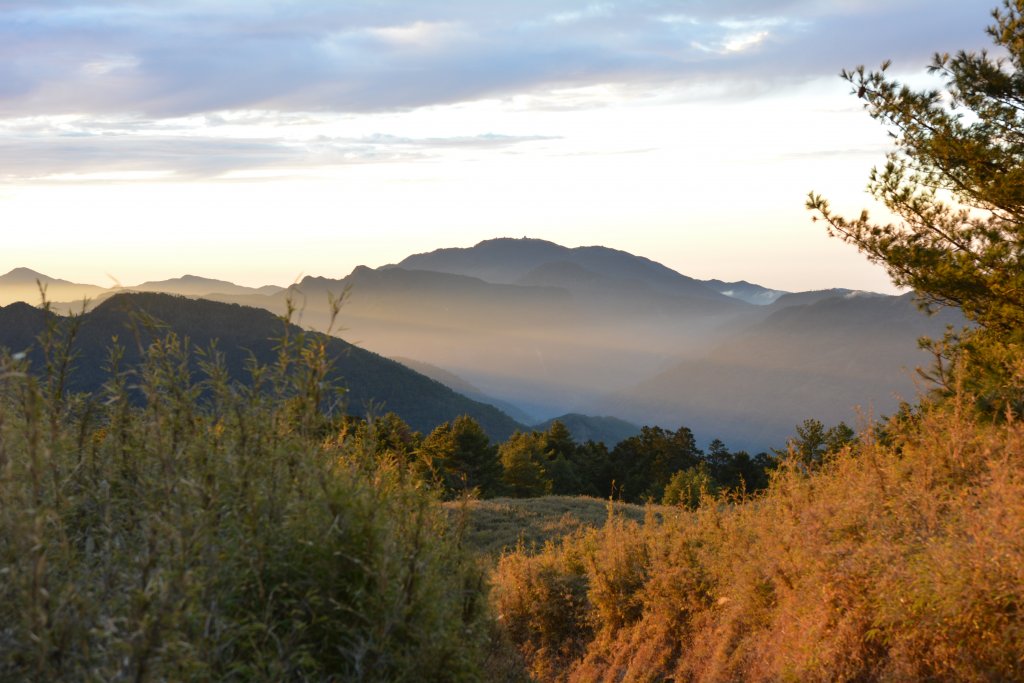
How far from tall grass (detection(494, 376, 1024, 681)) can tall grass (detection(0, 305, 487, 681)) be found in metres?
2.99

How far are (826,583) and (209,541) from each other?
475 centimetres

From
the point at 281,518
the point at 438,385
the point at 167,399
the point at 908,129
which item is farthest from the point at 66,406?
the point at 438,385

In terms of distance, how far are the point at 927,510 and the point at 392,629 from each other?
15.1 ft

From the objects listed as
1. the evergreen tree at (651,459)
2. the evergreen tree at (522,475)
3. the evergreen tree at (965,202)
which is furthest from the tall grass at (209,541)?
the evergreen tree at (651,459)

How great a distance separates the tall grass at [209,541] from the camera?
298cm

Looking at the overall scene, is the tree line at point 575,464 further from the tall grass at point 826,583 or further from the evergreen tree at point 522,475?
the tall grass at point 826,583

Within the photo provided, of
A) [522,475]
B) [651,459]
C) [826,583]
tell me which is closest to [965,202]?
[826,583]

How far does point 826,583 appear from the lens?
6137 mm

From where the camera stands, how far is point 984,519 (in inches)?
214

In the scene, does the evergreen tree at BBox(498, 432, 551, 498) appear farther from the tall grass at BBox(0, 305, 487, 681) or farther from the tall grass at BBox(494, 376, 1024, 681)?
the tall grass at BBox(0, 305, 487, 681)

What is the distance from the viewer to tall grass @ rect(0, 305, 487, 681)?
9.79 ft

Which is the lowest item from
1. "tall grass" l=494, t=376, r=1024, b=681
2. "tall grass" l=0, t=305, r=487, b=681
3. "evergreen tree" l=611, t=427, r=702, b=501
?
"evergreen tree" l=611, t=427, r=702, b=501

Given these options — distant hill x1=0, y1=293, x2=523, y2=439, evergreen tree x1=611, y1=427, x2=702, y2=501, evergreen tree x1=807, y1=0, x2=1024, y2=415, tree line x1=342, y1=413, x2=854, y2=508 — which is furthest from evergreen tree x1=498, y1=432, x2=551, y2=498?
distant hill x1=0, y1=293, x2=523, y2=439

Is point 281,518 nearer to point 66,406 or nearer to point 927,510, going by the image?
point 66,406
